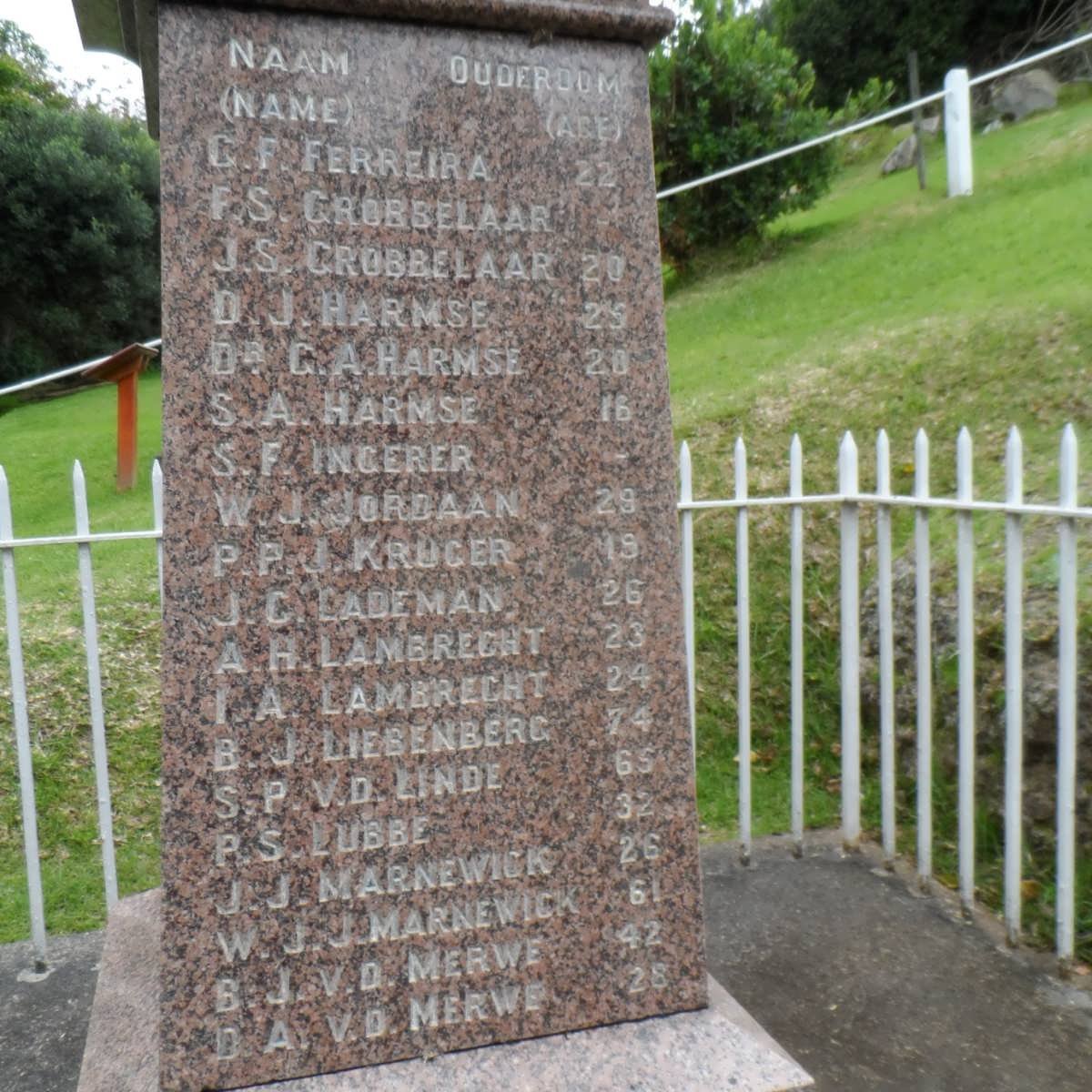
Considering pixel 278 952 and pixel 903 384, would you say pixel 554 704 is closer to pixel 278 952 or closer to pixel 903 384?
pixel 278 952

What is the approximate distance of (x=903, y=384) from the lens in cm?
547

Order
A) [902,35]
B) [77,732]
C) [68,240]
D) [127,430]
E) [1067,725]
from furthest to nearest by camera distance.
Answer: [902,35] → [68,240] → [127,430] → [77,732] → [1067,725]

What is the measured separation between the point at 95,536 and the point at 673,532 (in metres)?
1.91

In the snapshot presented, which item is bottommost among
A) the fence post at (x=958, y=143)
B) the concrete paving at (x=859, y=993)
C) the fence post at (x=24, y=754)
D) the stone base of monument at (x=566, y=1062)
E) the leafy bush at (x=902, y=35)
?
the concrete paving at (x=859, y=993)

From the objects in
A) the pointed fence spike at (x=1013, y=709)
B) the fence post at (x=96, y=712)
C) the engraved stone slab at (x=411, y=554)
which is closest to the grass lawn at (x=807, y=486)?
the pointed fence spike at (x=1013, y=709)

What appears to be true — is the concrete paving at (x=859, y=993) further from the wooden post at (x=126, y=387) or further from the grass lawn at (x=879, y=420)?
the wooden post at (x=126, y=387)

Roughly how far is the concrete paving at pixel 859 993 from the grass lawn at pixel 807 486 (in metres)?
0.27

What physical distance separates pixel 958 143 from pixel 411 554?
1088 cm

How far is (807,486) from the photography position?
5.09 metres

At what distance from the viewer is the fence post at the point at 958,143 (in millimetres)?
9984

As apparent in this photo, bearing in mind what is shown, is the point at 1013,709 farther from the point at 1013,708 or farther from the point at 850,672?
the point at 850,672

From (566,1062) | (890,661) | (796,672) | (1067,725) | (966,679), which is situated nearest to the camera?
(566,1062)

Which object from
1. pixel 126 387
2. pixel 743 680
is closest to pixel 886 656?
pixel 743 680

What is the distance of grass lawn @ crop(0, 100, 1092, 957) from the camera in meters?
3.76
